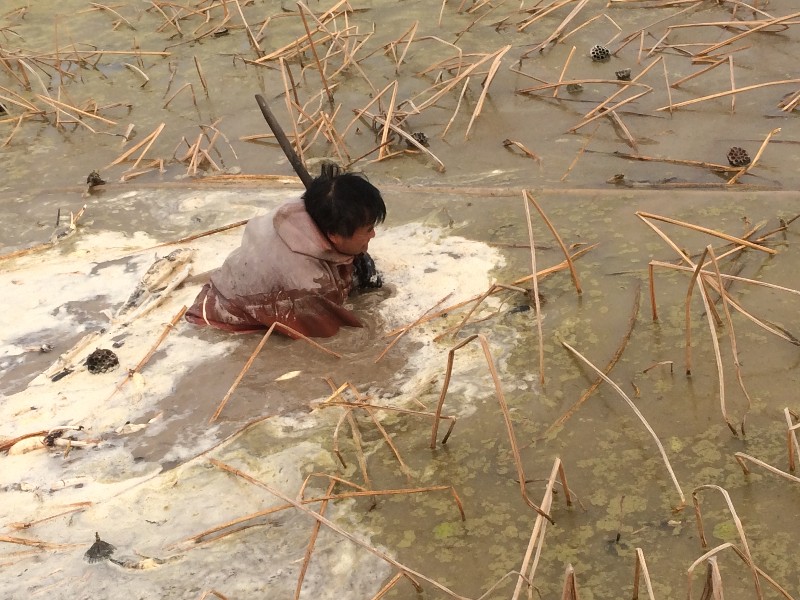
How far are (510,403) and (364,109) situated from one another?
2.84m

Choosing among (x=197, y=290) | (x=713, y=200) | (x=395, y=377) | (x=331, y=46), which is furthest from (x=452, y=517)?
(x=331, y=46)

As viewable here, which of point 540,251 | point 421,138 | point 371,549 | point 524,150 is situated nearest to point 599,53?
point 524,150

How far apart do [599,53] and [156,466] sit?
3.98m

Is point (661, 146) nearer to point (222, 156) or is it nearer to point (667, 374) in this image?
point (667, 374)

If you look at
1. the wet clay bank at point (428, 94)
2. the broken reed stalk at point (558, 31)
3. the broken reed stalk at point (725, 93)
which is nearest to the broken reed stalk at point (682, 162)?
the wet clay bank at point (428, 94)

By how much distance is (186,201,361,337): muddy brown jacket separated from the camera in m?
3.79

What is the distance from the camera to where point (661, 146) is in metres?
4.87

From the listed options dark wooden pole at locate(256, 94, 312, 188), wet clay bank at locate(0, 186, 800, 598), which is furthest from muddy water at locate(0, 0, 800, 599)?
dark wooden pole at locate(256, 94, 312, 188)

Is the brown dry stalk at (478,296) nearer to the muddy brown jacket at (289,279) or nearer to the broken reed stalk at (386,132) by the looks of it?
the muddy brown jacket at (289,279)

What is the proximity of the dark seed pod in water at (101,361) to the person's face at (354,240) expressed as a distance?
98cm

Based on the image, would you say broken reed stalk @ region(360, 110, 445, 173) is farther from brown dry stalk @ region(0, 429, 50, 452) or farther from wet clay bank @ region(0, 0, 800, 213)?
brown dry stalk @ region(0, 429, 50, 452)

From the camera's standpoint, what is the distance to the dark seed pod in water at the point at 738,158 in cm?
451

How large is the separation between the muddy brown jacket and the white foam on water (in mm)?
169

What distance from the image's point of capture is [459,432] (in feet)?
10.1
